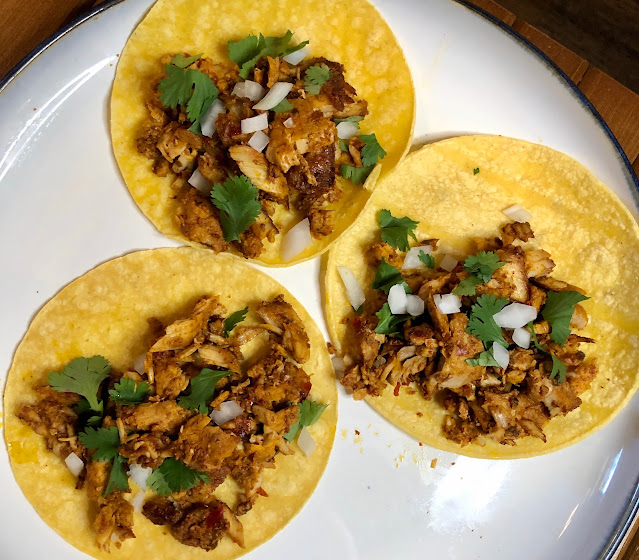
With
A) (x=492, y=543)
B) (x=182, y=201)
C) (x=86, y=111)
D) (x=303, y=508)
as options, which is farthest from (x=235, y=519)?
(x=86, y=111)

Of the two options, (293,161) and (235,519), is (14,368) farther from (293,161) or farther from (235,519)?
(293,161)

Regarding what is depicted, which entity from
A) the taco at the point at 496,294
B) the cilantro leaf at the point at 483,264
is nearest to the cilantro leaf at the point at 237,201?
the taco at the point at 496,294

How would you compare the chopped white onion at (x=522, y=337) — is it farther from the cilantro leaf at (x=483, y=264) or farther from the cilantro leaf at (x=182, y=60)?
the cilantro leaf at (x=182, y=60)

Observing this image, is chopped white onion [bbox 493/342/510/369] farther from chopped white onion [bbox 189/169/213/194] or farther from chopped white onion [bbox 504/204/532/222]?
chopped white onion [bbox 189/169/213/194]

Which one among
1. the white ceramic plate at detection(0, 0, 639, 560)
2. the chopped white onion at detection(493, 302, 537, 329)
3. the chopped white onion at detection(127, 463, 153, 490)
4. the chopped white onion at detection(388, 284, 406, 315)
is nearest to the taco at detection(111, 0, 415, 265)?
the white ceramic plate at detection(0, 0, 639, 560)

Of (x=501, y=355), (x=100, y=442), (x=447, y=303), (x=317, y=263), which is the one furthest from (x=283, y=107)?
(x=100, y=442)
